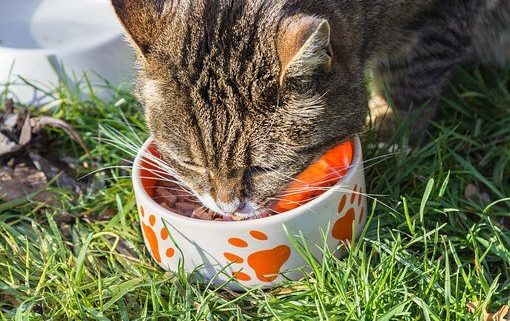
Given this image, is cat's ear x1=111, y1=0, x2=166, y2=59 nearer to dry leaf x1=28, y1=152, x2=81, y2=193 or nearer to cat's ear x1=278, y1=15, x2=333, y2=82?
cat's ear x1=278, y1=15, x2=333, y2=82

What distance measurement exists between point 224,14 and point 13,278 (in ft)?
3.45

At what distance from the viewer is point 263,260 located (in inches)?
88.7

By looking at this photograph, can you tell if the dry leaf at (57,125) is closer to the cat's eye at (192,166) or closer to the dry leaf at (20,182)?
the dry leaf at (20,182)

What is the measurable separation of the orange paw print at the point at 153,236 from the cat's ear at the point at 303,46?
621mm

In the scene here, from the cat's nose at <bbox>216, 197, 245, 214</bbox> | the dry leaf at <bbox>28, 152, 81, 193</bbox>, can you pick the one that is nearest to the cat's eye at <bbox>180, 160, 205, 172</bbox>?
the cat's nose at <bbox>216, 197, 245, 214</bbox>

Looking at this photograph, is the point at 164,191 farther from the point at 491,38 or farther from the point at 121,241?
the point at 491,38

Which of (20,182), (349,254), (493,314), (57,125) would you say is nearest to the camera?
(493,314)

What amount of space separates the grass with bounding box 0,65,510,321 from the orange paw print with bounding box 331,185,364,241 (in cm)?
5

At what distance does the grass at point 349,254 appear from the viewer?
2.21m

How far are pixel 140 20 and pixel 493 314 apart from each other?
1.27m

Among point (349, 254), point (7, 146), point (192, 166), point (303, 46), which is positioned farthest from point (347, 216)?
point (7, 146)

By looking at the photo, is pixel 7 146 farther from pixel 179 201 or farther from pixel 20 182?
pixel 179 201

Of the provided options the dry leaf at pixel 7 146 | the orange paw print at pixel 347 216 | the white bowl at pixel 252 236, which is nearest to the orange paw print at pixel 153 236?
the white bowl at pixel 252 236

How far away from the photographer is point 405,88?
292 cm
